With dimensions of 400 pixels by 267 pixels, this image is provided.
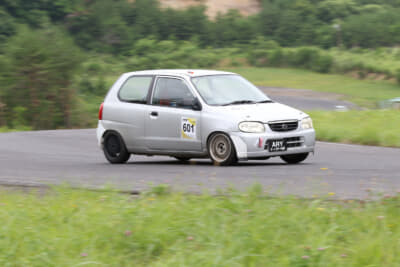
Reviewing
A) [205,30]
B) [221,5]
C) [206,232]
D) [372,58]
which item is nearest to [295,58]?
[372,58]

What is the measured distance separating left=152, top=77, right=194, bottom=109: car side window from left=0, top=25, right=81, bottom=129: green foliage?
16545 millimetres

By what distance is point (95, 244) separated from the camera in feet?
20.9

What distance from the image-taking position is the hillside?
4048 inches

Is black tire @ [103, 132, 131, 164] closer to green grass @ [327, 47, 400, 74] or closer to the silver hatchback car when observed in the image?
the silver hatchback car

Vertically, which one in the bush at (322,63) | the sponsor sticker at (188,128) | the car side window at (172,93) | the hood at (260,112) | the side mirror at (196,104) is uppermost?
the bush at (322,63)

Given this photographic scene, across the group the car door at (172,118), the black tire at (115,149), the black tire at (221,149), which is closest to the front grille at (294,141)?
the black tire at (221,149)

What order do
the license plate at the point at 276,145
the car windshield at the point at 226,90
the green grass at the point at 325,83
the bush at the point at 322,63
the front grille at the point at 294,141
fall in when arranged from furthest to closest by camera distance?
the bush at the point at 322,63 → the green grass at the point at 325,83 → the car windshield at the point at 226,90 → the front grille at the point at 294,141 → the license plate at the point at 276,145

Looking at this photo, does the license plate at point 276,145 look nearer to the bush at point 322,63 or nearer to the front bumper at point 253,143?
the front bumper at point 253,143

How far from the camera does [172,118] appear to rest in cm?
1245

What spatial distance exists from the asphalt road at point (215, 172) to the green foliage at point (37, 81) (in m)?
12.7

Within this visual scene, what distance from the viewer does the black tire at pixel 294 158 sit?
12.4m

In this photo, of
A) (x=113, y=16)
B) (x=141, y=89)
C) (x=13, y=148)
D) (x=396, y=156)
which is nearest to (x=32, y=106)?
(x=13, y=148)

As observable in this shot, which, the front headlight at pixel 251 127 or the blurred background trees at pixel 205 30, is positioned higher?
the blurred background trees at pixel 205 30

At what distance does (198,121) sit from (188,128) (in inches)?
11.2
